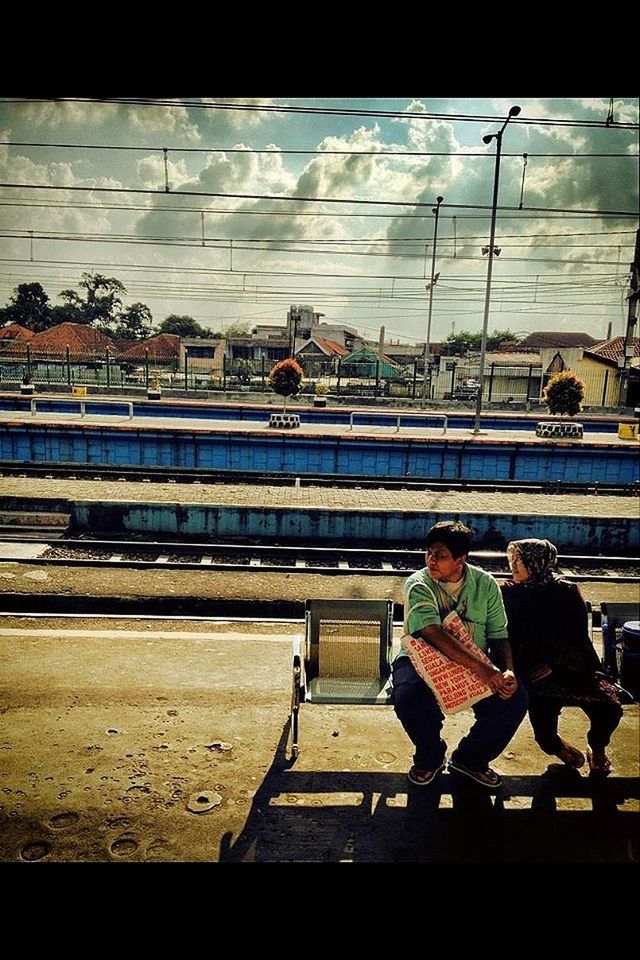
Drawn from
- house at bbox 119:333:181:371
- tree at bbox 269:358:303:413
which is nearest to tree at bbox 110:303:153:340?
house at bbox 119:333:181:371

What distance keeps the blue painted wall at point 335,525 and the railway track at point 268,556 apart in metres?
0.59

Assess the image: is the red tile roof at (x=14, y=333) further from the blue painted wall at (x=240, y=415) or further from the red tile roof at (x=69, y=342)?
the blue painted wall at (x=240, y=415)

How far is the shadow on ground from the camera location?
115 inches

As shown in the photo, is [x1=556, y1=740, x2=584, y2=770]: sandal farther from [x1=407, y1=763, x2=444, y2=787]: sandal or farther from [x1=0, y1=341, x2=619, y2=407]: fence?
[x1=0, y1=341, x2=619, y2=407]: fence

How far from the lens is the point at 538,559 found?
10.9 feet

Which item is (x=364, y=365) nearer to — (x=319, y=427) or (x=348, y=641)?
(x=319, y=427)

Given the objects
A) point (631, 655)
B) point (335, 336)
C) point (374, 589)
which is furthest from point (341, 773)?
point (335, 336)

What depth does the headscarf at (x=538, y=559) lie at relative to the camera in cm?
331

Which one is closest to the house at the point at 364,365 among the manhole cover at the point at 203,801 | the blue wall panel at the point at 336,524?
the blue wall panel at the point at 336,524

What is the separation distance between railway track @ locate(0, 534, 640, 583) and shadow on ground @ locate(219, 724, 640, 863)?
4.96 meters

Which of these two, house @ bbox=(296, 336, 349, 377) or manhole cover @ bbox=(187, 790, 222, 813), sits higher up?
house @ bbox=(296, 336, 349, 377)

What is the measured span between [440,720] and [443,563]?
35.5 inches

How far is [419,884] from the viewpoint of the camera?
95.3 inches

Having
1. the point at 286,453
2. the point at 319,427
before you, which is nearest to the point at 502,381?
the point at 319,427
